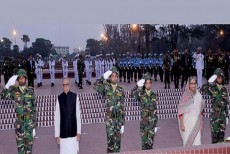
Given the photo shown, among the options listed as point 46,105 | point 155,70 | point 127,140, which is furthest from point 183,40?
point 127,140

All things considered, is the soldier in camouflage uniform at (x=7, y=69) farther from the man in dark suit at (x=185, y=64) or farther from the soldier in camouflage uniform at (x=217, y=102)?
the soldier in camouflage uniform at (x=217, y=102)

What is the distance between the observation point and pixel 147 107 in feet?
21.2

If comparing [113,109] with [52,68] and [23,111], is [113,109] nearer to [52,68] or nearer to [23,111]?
[23,111]

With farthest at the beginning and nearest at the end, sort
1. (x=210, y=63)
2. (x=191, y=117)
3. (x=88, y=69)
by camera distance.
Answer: (x=88, y=69) → (x=210, y=63) → (x=191, y=117)

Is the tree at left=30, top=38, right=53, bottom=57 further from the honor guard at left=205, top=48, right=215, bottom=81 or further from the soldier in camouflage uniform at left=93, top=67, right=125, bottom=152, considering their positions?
the soldier in camouflage uniform at left=93, top=67, right=125, bottom=152

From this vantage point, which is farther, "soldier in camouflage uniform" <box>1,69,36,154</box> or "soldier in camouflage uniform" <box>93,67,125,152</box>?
"soldier in camouflage uniform" <box>93,67,125,152</box>

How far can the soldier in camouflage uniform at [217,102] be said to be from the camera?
686 cm

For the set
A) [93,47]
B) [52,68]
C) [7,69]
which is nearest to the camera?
[7,69]

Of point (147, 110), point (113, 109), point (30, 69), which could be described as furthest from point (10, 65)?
point (147, 110)

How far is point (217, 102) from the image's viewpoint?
6.92 metres

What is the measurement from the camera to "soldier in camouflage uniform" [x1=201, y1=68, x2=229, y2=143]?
6.86m

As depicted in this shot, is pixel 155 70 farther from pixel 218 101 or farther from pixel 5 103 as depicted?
pixel 218 101

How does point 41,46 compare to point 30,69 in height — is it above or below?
above

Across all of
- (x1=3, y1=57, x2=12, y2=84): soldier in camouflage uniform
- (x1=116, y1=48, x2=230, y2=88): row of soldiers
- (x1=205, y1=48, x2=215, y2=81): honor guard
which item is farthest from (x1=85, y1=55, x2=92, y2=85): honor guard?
(x1=205, y1=48, x2=215, y2=81): honor guard
